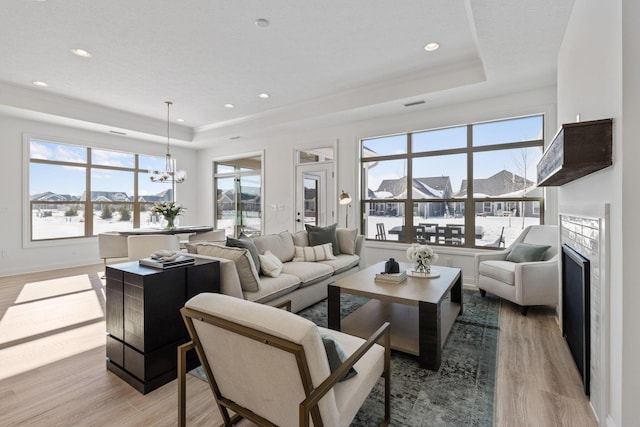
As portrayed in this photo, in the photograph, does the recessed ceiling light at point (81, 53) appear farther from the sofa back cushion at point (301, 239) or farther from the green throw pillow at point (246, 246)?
the sofa back cushion at point (301, 239)

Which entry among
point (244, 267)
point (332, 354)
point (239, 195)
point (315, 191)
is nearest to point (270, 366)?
point (332, 354)

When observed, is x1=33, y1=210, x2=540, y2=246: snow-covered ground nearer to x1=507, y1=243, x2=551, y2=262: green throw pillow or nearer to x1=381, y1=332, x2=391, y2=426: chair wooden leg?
x1=507, y1=243, x2=551, y2=262: green throw pillow

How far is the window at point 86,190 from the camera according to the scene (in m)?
5.68

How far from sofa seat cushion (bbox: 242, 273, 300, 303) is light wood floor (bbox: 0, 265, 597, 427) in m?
0.80

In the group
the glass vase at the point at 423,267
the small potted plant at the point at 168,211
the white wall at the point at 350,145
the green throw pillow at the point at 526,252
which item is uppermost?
the white wall at the point at 350,145

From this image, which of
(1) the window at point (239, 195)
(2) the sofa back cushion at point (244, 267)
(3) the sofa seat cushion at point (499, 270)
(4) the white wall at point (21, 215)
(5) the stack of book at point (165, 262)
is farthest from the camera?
(1) the window at point (239, 195)

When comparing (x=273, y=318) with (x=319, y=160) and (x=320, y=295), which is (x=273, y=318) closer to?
(x=320, y=295)

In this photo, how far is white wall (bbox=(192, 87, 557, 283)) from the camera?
4184mm

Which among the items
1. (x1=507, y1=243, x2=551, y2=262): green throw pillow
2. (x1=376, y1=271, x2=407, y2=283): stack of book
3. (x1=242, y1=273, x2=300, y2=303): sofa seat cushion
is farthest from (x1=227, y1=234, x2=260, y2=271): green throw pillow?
(x1=507, y1=243, x2=551, y2=262): green throw pillow

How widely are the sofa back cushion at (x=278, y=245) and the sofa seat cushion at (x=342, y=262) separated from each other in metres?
0.46

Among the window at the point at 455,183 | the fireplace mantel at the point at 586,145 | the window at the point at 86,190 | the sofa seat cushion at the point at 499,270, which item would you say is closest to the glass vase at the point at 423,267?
the sofa seat cushion at the point at 499,270

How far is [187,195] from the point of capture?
8.06 m
